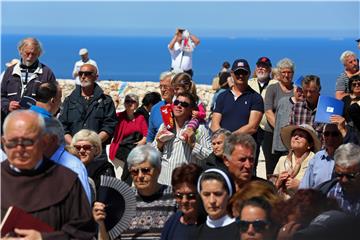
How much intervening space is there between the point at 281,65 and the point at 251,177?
14.2 ft

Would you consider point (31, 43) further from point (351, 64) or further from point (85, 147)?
point (351, 64)

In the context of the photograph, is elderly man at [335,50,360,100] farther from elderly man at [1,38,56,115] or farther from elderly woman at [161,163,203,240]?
elderly woman at [161,163,203,240]

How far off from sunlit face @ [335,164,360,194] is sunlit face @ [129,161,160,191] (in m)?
1.46

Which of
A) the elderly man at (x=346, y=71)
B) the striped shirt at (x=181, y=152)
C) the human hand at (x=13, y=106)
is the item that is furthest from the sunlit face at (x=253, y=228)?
the elderly man at (x=346, y=71)

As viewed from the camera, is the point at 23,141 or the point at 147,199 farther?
the point at 147,199

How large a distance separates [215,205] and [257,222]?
1.75 feet

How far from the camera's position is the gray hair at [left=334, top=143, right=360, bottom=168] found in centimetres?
879

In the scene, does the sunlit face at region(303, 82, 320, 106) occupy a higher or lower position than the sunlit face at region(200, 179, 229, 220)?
higher

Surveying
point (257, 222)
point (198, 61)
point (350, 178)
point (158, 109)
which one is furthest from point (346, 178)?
point (198, 61)

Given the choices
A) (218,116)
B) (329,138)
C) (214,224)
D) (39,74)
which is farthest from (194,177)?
(39,74)

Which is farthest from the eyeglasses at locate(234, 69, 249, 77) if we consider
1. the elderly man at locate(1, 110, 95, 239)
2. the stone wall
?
the stone wall

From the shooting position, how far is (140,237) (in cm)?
873

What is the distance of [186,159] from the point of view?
412 inches

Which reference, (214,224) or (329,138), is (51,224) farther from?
(329,138)
